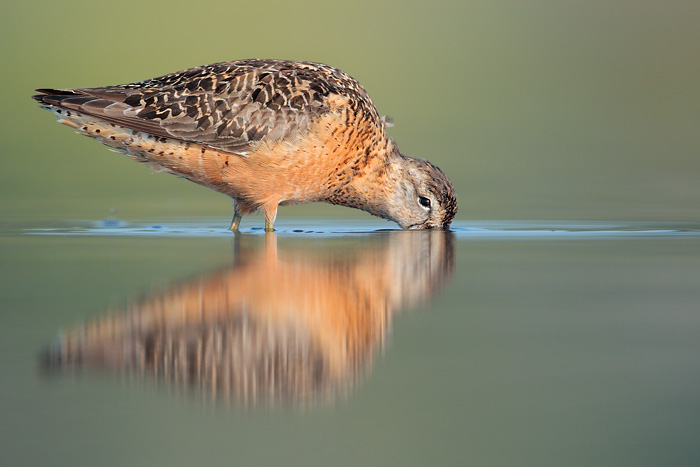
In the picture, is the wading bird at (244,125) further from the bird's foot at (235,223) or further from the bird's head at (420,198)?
the bird's head at (420,198)

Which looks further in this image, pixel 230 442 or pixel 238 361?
pixel 238 361

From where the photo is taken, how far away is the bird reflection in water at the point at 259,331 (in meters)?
3.41

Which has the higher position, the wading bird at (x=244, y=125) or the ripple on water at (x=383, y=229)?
the wading bird at (x=244, y=125)

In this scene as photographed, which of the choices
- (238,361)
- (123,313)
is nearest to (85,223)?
(123,313)

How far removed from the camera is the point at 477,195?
670 inches

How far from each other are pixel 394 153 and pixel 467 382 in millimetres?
7315

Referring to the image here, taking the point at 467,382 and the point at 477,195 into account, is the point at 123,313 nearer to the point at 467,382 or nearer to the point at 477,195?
the point at 467,382

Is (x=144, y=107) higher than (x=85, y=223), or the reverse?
(x=144, y=107)

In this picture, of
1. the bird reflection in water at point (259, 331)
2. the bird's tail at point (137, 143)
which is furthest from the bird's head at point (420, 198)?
the bird reflection in water at point (259, 331)

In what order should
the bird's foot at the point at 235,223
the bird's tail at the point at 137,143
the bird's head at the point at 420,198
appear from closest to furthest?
the bird's tail at the point at 137,143 < the bird's foot at the point at 235,223 < the bird's head at the point at 420,198

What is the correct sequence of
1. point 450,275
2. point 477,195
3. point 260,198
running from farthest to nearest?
1. point 477,195
2. point 260,198
3. point 450,275

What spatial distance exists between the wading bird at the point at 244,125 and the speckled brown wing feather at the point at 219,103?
0.01 m

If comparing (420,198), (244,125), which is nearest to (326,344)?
(244,125)

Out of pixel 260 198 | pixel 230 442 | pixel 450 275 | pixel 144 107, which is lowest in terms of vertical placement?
pixel 230 442
